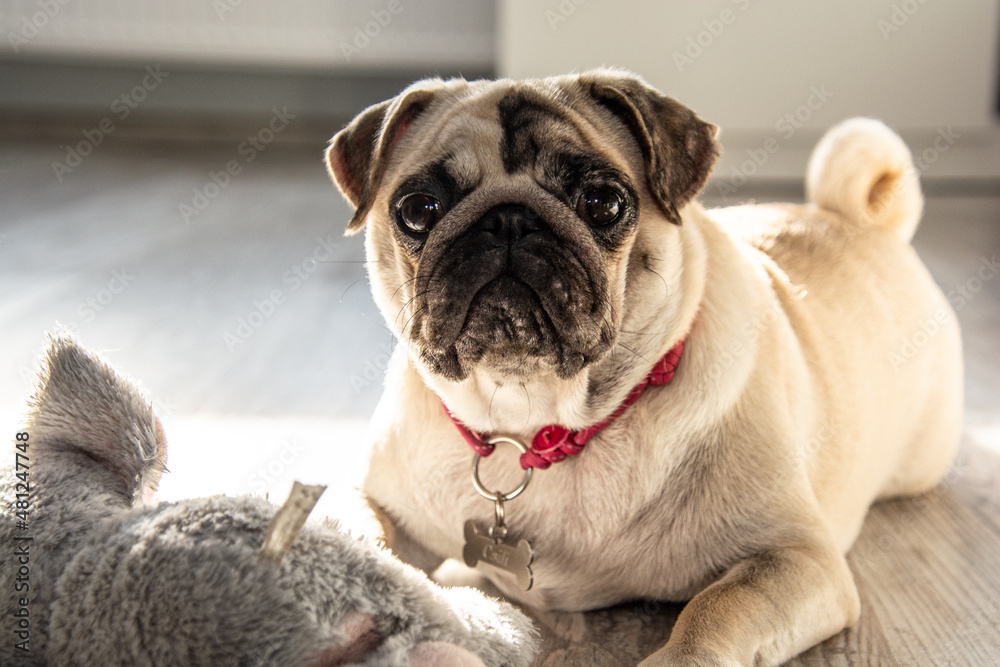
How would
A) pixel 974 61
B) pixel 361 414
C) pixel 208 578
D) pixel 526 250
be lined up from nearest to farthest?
pixel 208 578, pixel 526 250, pixel 361 414, pixel 974 61

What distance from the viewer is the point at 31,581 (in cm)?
98

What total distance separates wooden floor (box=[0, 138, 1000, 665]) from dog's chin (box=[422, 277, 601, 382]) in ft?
1.32

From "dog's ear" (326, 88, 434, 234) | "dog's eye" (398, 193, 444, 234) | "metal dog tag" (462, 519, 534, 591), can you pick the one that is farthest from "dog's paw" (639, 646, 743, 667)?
"dog's ear" (326, 88, 434, 234)

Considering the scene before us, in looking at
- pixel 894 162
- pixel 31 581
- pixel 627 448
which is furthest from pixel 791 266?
pixel 31 581

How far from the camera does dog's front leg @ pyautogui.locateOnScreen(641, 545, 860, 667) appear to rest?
1218mm

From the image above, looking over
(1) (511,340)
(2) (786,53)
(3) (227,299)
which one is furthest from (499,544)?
(2) (786,53)

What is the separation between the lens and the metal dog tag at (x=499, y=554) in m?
1.44

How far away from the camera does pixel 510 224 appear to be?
1378mm

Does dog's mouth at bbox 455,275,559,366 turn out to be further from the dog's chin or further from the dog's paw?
the dog's paw

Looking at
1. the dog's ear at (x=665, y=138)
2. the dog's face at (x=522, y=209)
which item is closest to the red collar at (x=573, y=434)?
the dog's face at (x=522, y=209)

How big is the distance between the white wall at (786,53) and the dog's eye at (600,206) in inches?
156

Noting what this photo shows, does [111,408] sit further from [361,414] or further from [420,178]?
[361,414]

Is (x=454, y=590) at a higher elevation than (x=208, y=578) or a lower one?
lower

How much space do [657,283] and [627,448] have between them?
0.27m
